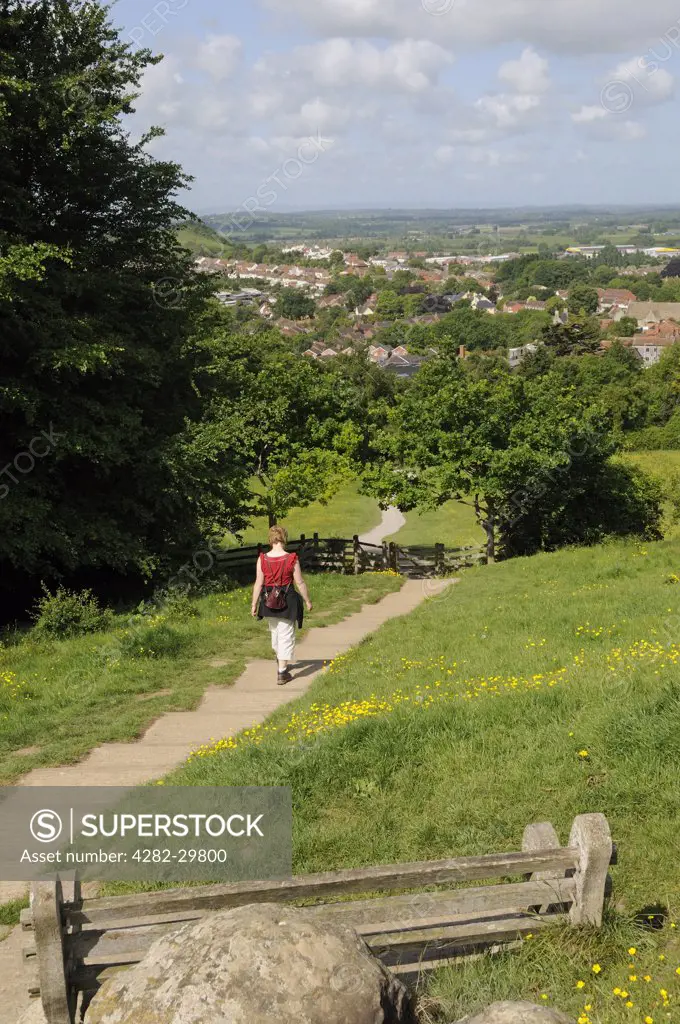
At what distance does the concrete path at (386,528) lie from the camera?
40625mm

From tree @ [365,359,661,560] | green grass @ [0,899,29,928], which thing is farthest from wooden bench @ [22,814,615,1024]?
tree @ [365,359,661,560]

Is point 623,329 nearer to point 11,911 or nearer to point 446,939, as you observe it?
point 11,911

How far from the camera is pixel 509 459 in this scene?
89.2ft

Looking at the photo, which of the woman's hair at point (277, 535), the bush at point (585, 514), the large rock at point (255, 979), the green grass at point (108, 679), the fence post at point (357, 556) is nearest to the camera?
the large rock at point (255, 979)

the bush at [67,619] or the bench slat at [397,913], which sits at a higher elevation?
the bench slat at [397,913]

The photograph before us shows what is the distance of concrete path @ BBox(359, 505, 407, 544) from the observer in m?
40.6

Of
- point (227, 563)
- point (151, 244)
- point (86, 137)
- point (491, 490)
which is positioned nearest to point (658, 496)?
point (491, 490)

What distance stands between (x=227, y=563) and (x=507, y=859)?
21375mm

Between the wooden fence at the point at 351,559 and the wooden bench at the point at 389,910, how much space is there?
20769 mm

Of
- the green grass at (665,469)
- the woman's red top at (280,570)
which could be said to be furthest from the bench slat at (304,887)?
the green grass at (665,469)

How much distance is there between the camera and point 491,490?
27234mm

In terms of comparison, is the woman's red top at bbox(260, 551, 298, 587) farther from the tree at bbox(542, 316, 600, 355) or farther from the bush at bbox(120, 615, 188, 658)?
the tree at bbox(542, 316, 600, 355)

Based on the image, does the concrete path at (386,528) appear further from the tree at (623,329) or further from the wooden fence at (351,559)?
the tree at (623,329)

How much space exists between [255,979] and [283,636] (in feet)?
26.7
